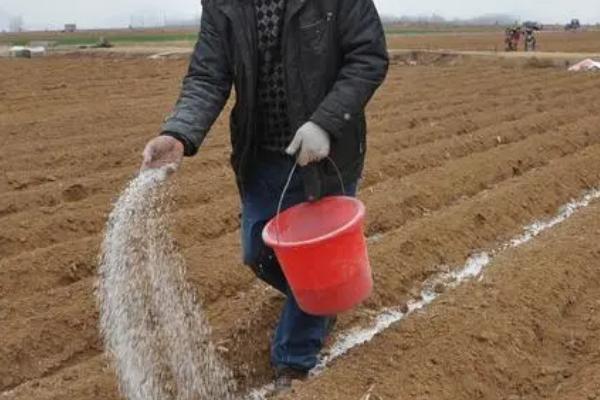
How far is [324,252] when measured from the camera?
8.98 feet

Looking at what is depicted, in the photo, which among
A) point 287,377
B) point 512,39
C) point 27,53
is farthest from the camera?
point 27,53

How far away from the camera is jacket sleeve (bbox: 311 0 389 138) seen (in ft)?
8.98

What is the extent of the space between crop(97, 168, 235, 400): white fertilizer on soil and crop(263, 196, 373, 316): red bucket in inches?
19.0

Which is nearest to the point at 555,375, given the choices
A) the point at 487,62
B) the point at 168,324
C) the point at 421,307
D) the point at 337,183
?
the point at 421,307

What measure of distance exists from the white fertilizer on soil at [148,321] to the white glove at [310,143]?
17.4 inches

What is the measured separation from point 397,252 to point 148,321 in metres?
1.54

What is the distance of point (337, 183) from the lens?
2.99 m

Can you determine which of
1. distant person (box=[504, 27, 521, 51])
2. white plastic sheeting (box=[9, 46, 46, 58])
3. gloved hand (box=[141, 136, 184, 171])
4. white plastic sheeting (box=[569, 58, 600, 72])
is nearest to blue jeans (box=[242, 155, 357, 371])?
gloved hand (box=[141, 136, 184, 171])

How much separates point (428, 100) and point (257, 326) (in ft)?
26.5

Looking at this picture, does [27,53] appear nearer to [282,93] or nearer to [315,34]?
[282,93]

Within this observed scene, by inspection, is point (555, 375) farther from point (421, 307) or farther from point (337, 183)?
point (337, 183)

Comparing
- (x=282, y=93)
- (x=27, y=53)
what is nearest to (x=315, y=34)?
(x=282, y=93)

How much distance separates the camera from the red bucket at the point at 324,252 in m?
2.74

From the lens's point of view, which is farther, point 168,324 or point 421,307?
point 421,307
